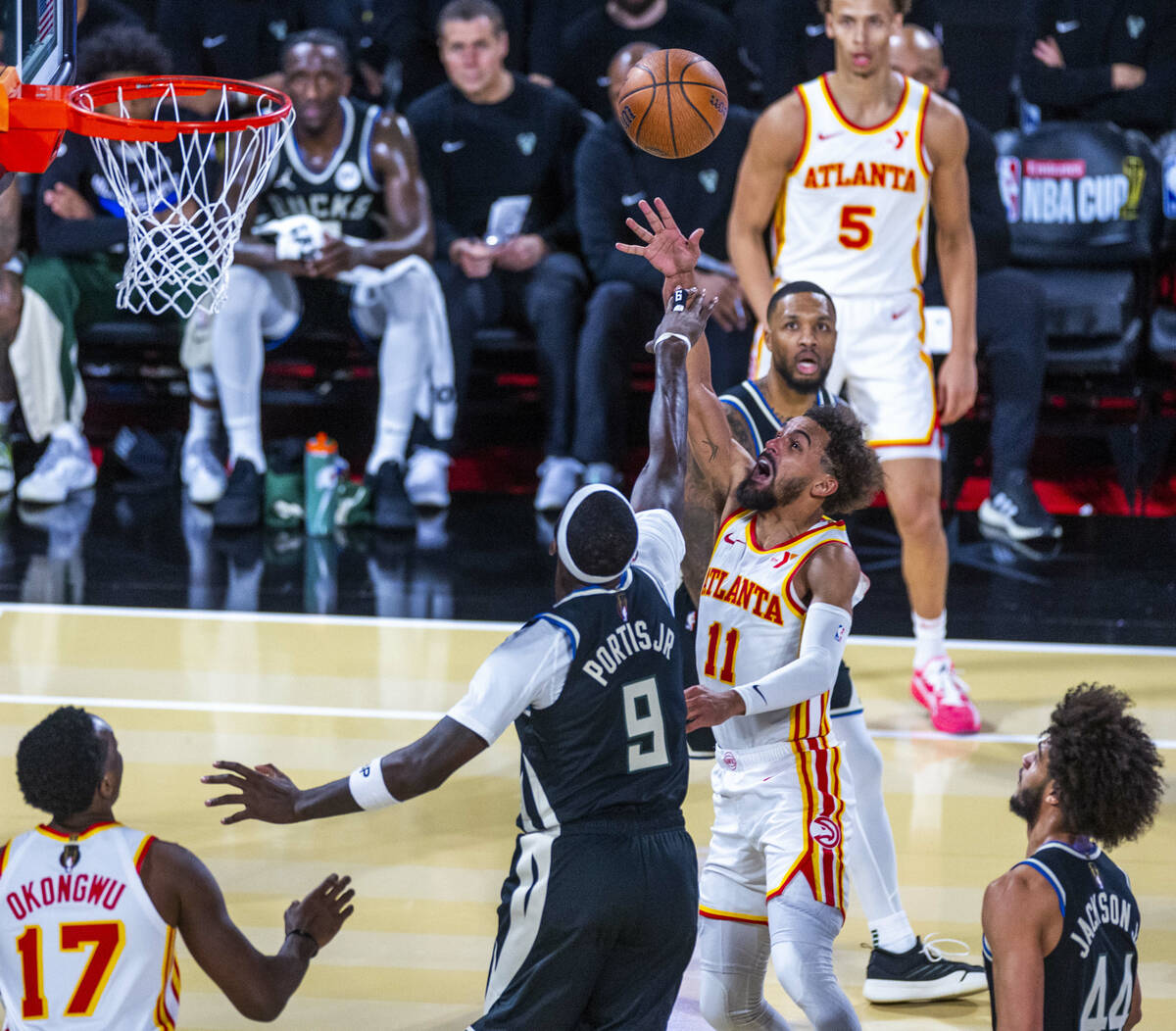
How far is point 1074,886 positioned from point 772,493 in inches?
56.8

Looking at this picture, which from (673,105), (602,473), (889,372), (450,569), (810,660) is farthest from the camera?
(602,473)

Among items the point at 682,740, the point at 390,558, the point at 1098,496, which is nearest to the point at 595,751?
the point at 682,740

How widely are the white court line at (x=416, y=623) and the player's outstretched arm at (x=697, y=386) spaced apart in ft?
10.1

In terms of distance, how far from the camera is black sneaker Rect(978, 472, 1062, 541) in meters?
9.12

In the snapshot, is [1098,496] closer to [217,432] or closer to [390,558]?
[390,558]

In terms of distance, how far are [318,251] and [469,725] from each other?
6.50 metres

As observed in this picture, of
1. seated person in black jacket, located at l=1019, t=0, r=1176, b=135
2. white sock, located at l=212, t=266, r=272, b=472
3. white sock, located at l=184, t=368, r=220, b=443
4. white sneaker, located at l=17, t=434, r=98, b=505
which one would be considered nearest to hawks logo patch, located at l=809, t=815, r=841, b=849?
white sock, located at l=212, t=266, r=272, b=472

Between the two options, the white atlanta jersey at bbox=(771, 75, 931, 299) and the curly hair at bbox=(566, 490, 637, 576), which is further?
the white atlanta jersey at bbox=(771, 75, 931, 299)

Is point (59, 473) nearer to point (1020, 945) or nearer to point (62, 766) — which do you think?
point (62, 766)

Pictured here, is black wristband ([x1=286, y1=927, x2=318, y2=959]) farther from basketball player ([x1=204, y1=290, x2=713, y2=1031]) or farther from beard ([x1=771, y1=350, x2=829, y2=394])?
beard ([x1=771, y1=350, x2=829, y2=394])

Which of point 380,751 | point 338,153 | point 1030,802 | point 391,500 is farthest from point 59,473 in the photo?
point 1030,802

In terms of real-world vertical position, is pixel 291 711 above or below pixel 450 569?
below

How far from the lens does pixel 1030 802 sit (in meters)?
3.19

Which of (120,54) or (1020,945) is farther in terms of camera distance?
(120,54)
